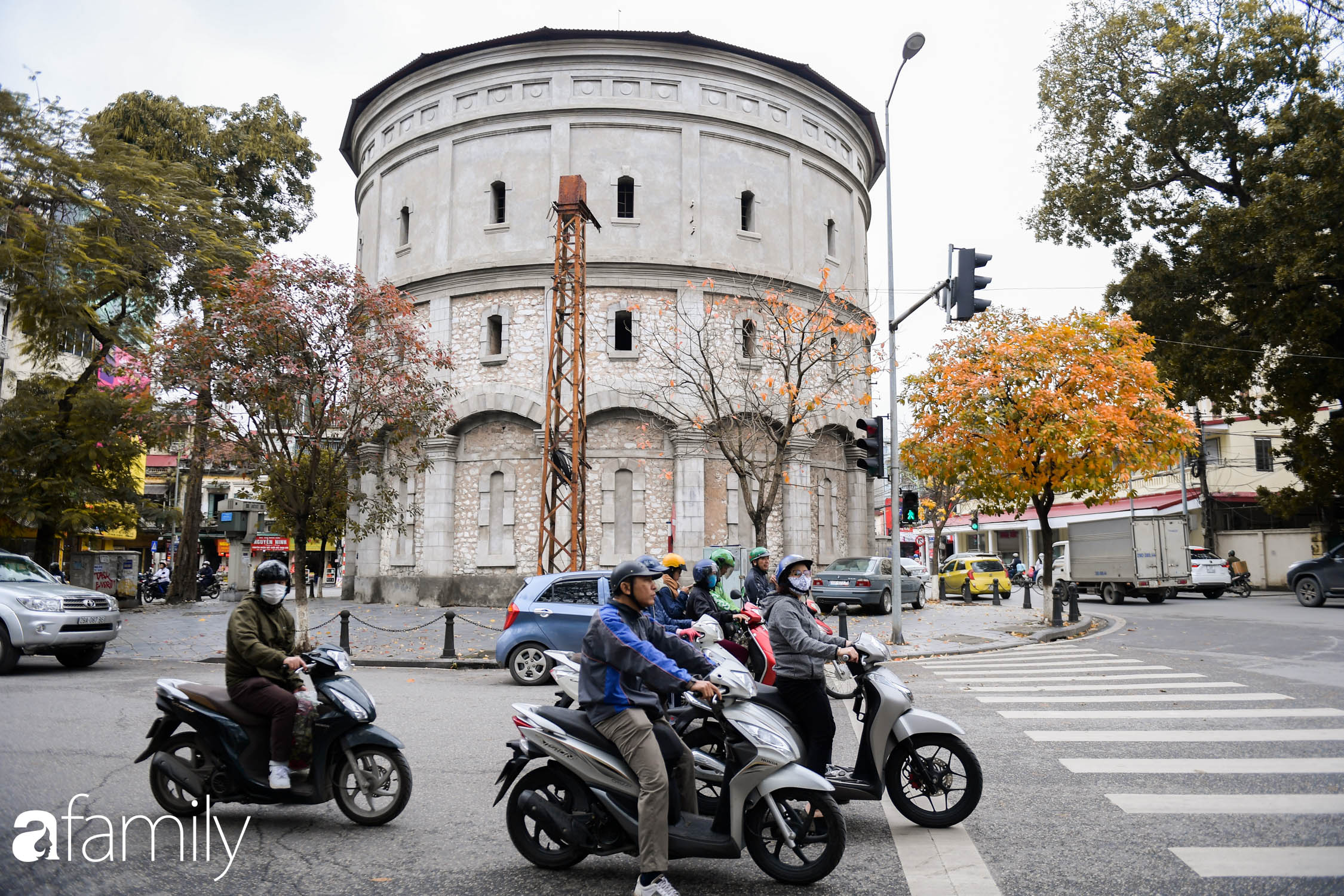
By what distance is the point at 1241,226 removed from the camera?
28.0 m

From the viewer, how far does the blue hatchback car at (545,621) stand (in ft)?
40.7

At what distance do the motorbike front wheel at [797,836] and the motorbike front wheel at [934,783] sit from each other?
44.1 inches

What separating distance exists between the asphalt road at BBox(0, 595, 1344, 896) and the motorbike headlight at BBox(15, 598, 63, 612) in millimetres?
1308

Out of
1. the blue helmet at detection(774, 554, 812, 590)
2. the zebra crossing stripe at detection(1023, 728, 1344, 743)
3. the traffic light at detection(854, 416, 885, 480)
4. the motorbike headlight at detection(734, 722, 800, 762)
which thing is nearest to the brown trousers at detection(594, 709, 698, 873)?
the motorbike headlight at detection(734, 722, 800, 762)

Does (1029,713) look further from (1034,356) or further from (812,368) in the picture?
(812,368)

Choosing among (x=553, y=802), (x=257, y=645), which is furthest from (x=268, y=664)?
(x=553, y=802)

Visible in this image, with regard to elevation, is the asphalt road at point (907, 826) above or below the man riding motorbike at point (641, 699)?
below

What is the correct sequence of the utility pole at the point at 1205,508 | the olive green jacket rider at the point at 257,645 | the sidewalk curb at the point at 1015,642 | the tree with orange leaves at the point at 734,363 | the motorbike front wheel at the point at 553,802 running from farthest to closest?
1. the utility pole at the point at 1205,508
2. the tree with orange leaves at the point at 734,363
3. the sidewalk curb at the point at 1015,642
4. the olive green jacket rider at the point at 257,645
5. the motorbike front wheel at the point at 553,802

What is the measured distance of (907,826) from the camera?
5859mm

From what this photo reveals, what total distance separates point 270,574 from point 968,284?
442 inches

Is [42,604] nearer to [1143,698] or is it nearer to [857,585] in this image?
[1143,698]

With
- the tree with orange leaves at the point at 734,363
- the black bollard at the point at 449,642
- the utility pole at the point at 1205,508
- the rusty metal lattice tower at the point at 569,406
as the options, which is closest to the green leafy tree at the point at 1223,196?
the utility pole at the point at 1205,508

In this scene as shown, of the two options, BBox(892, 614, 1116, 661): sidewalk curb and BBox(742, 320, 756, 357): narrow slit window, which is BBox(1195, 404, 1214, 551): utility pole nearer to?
BBox(892, 614, 1116, 661): sidewalk curb

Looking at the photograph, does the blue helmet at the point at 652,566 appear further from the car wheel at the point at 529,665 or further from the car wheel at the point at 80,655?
the car wheel at the point at 80,655
